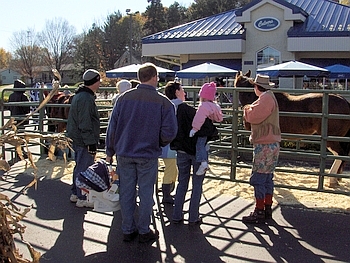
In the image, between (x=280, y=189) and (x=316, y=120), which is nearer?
(x=280, y=189)

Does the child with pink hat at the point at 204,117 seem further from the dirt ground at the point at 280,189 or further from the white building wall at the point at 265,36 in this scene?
the white building wall at the point at 265,36

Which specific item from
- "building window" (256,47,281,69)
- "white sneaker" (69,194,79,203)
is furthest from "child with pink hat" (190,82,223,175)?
"building window" (256,47,281,69)

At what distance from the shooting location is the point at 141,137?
185 inches

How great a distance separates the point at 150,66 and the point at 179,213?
186cm

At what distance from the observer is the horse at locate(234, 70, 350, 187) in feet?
23.1

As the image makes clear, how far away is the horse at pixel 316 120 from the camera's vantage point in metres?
7.05

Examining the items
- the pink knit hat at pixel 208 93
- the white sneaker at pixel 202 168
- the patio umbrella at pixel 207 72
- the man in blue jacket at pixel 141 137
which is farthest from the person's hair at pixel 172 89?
the patio umbrella at pixel 207 72

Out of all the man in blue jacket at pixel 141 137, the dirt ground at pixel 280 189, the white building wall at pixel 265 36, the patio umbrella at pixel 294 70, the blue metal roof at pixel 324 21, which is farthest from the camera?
the white building wall at pixel 265 36

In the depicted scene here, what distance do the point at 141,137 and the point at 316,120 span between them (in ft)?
12.7

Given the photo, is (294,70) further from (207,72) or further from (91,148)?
(91,148)

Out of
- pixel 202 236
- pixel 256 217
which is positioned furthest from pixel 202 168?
pixel 256 217

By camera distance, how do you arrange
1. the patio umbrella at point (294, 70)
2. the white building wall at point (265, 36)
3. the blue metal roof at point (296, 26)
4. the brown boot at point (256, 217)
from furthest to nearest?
the white building wall at point (265, 36), the blue metal roof at point (296, 26), the patio umbrella at point (294, 70), the brown boot at point (256, 217)

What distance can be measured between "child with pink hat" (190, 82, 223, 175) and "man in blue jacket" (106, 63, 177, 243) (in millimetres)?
487

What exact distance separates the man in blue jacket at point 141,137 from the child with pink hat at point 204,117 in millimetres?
487
